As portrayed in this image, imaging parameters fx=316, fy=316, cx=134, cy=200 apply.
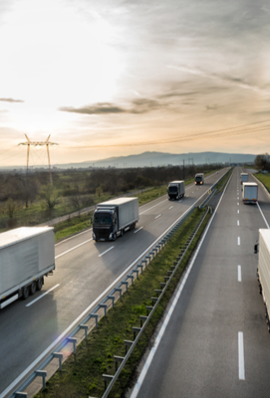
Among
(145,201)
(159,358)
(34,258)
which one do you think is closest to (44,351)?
(159,358)

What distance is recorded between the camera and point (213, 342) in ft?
33.9

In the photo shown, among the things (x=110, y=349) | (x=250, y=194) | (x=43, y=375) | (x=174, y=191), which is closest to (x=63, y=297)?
(x=110, y=349)

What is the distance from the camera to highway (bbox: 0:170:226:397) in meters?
10.3

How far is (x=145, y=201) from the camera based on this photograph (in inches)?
2050

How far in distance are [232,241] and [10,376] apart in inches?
758

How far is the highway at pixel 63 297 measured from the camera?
10.3 m

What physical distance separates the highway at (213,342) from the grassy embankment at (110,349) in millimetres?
473

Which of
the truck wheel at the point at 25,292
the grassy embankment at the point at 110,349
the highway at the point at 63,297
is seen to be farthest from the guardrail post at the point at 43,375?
the truck wheel at the point at 25,292

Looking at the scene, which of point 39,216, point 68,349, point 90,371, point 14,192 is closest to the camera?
point 90,371

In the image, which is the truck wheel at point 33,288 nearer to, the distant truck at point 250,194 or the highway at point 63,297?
the highway at point 63,297

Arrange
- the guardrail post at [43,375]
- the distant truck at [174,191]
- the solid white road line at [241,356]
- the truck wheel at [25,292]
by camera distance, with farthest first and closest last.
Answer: the distant truck at [174,191], the truck wheel at [25,292], the solid white road line at [241,356], the guardrail post at [43,375]

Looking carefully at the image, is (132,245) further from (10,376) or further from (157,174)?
(157,174)

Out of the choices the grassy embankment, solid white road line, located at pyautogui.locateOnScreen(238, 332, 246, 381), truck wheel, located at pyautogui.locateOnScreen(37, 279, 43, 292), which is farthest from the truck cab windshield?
solid white road line, located at pyautogui.locateOnScreen(238, 332, 246, 381)

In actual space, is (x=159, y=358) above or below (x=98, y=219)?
below
